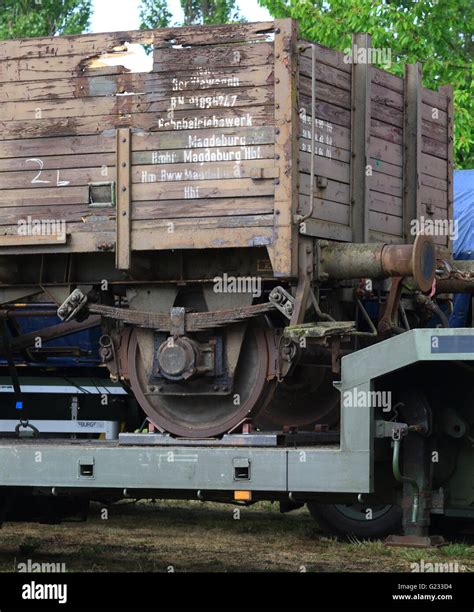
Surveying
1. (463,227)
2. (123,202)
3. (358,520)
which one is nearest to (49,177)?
(123,202)

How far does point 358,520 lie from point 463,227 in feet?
7.89

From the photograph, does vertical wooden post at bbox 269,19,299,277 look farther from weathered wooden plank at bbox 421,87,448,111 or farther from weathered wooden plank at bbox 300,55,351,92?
weathered wooden plank at bbox 421,87,448,111

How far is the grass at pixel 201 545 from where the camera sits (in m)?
9.17

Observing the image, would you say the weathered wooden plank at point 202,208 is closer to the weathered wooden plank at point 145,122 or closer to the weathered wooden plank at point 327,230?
the weathered wooden plank at point 327,230

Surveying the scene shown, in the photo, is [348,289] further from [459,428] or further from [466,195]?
[466,195]

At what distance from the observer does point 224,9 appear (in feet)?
98.2

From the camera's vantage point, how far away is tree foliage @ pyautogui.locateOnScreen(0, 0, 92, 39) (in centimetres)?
2822

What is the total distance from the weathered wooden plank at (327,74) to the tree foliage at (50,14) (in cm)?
2079

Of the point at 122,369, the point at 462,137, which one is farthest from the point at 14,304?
the point at 462,137

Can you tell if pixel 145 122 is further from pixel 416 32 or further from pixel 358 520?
pixel 416 32

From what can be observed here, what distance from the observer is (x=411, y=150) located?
28.6 feet


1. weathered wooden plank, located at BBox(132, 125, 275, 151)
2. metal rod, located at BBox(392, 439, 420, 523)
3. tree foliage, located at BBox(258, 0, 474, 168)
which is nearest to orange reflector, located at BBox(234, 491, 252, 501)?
metal rod, located at BBox(392, 439, 420, 523)
